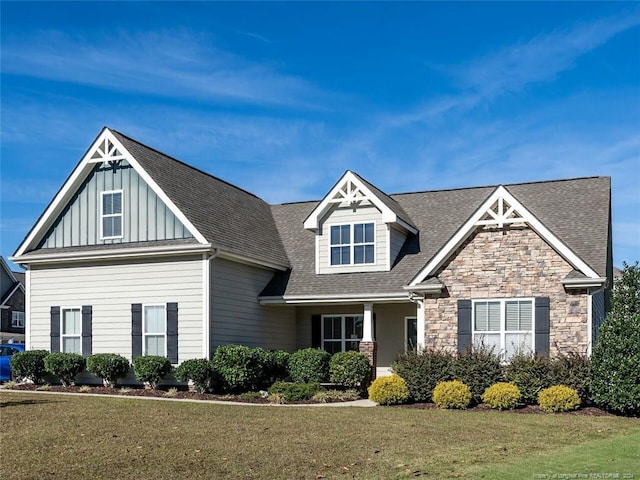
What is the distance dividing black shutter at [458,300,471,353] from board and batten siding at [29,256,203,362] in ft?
24.0

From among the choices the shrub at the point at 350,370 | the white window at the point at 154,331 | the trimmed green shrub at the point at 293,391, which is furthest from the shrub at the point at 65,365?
the shrub at the point at 350,370

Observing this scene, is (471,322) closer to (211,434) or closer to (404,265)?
(404,265)

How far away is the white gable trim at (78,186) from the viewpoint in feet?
74.4

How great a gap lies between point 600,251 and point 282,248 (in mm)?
11284

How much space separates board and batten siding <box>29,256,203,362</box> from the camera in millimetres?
21969

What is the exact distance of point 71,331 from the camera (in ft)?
77.7

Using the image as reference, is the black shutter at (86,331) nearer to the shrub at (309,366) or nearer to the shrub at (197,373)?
the shrub at (197,373)

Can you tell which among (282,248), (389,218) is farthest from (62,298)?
(389,218)

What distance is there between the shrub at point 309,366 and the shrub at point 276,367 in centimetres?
27

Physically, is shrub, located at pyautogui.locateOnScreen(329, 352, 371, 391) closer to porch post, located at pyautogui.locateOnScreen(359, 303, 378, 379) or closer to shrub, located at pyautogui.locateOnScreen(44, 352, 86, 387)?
porch post, located at pyautogui.locateOnScreen(359, 303, 378, 379)

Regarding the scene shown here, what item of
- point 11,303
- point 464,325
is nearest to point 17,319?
point 11,303

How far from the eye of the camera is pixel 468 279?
67.1 feet

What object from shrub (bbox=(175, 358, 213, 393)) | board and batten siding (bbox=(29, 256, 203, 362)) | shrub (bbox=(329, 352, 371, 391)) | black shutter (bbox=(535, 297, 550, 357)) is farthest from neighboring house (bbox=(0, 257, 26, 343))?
black shutter (bbox=(535, 297, 550, 357))

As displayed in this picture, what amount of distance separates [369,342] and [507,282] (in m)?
4.99
